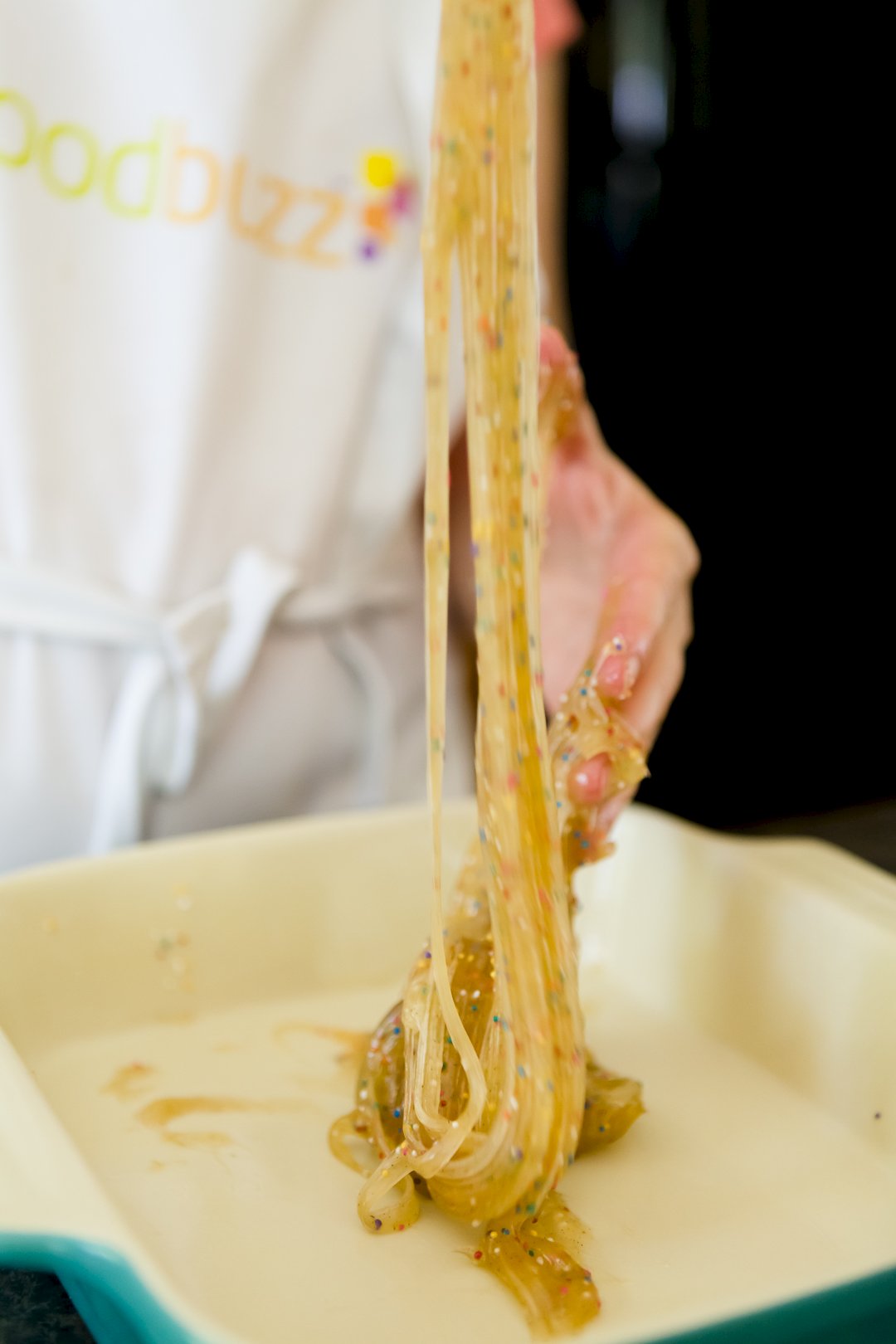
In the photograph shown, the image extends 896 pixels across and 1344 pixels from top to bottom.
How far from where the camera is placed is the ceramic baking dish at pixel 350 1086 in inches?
12.8

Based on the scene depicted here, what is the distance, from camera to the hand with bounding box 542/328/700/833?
49 centimetres

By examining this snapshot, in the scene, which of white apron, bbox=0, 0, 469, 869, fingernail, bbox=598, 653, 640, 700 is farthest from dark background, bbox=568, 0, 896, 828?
fingernail, bbox=598, 653, 640, 700

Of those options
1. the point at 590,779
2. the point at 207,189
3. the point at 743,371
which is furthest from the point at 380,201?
the point at 743,371

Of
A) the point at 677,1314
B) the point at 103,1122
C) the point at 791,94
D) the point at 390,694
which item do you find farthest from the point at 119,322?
the point at 791,94

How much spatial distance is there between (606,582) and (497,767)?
0.19 m

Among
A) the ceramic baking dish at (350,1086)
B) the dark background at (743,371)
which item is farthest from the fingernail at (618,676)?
the dark background at (743,371)

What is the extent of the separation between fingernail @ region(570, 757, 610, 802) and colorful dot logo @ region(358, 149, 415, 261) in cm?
31

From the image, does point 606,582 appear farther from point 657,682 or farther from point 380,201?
point 380,201

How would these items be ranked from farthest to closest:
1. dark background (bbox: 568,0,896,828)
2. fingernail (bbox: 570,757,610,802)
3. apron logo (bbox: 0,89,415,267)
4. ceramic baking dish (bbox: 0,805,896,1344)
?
1. dark background (bbox: 568,0,896,828)
2. apron logo (bbox: 0,89,415,267)
3. fingernail (bbox: 570,757,610,802)
4. ceramic baking dish (bbox: 0,805,896,1344)

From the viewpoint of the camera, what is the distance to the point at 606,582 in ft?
1.88

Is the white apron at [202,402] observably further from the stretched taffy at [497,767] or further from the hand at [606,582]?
the stretched taffy at [497,767]

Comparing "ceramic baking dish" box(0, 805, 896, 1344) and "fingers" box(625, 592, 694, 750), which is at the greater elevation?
"fingers" box(625, 592, 694, 750)

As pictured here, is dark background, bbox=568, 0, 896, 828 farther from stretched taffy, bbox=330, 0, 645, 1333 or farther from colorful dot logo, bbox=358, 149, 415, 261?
stretched taffy, bbox=330, 0, 645, 1333

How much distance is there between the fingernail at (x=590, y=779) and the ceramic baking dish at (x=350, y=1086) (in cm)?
12
